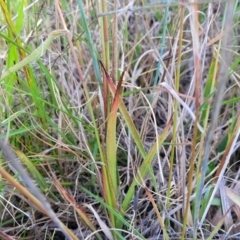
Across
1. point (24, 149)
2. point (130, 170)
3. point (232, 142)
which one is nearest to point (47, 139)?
point (24, 149)

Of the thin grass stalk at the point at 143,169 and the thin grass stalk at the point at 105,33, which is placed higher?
the thin grass stalk at the point at 105,33

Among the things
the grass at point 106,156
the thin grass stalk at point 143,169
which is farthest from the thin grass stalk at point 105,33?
the thin grass stalk at point 143,169

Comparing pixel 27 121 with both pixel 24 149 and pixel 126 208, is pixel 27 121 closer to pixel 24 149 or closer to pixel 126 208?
pixel 24 149

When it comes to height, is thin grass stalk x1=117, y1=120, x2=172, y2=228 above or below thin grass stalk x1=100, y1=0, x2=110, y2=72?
below

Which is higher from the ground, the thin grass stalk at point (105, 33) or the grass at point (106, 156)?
the thin grass stalk at point (105, 33)

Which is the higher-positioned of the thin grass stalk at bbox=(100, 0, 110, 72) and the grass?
the thin grass stalk at bbox=(100, 0, 110, 72)

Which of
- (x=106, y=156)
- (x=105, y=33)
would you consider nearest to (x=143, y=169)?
(x=106, y=156)

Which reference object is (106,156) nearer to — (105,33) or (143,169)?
(143,169)

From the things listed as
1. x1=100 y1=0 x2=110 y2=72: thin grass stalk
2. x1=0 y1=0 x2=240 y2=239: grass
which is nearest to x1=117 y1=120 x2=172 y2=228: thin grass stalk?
x1=0 y1=0 x2=240 y2=239: grass

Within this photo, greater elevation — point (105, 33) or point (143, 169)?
point (105, 33)

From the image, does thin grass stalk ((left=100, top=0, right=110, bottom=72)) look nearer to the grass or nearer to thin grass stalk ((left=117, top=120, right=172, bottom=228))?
the grass

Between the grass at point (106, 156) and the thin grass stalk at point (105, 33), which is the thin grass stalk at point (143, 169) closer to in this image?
the grass at point (106, 156)
